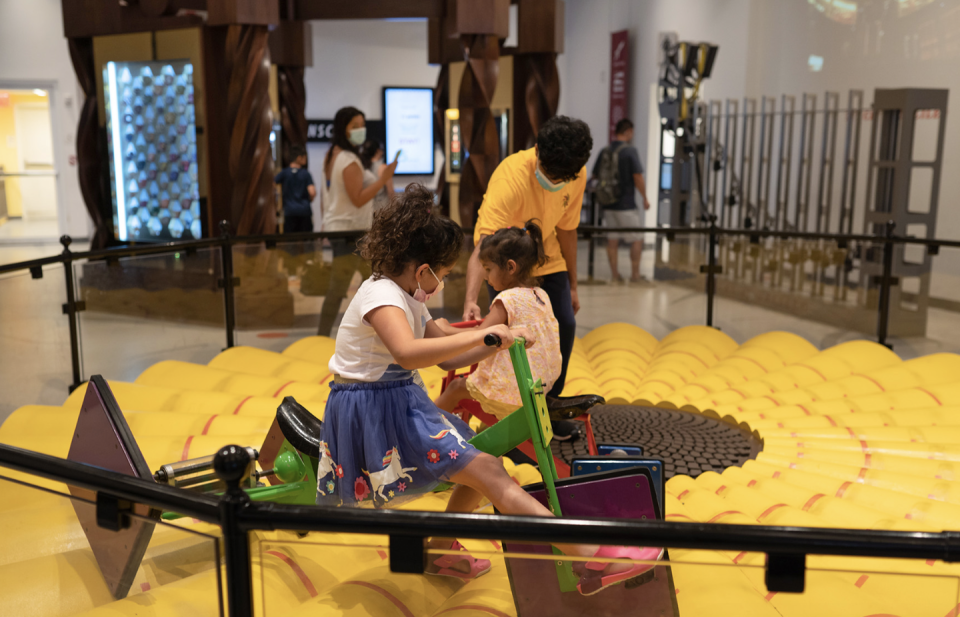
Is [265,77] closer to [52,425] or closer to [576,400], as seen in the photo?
[52,425]

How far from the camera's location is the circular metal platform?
3525 mm

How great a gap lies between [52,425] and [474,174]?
402 centimetres

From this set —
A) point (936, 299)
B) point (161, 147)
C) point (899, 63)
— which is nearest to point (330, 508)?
point (936, 299)

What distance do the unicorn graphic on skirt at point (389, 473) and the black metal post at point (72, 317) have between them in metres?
3.22

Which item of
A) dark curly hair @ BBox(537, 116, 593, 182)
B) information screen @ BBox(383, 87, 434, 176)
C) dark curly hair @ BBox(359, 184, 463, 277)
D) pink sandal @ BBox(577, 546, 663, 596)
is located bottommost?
pink sandal @ BBox(577, 546, 663, 596)

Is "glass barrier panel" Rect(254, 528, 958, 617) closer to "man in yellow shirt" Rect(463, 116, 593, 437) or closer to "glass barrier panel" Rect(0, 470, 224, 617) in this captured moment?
"glass barrier panel" Rect(0, 470, 224, 617)

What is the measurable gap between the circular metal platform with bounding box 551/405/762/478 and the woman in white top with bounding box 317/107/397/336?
6.73 ft

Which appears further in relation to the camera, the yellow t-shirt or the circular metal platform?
the circular metal platform

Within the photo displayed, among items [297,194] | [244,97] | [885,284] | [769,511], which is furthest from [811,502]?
[297,194]

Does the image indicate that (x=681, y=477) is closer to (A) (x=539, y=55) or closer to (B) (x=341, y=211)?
(B) (x=341, y=211)

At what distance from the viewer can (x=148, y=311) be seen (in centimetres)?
504

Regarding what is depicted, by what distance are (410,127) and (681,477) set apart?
1171cm

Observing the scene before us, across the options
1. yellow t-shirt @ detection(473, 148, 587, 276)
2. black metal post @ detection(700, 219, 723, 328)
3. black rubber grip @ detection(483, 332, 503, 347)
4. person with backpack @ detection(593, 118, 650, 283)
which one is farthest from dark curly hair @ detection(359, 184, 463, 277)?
person with backpack @ detection(593, 118, 650, 283)

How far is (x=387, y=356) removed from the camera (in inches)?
82.3
